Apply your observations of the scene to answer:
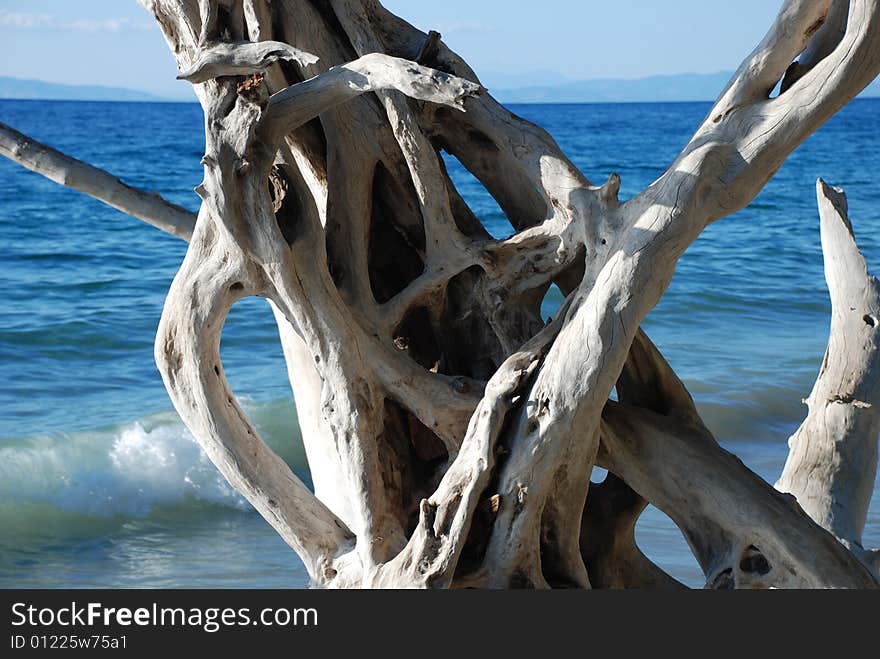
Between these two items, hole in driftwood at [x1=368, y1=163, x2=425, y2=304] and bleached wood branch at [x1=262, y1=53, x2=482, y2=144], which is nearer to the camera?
bleached wood branch at [x1=262, y1=53, x2=482, y2=144]

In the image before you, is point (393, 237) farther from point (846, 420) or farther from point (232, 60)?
point (846, 420)

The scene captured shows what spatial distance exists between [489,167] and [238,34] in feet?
2.00

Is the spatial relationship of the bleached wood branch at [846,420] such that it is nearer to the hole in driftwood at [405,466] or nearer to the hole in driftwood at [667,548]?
the hole in driftwood at [405,466]

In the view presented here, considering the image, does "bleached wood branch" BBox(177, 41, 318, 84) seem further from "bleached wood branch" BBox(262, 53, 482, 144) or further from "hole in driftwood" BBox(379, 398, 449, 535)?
"hole in driftwood" BBox(379, 398, 449, 535)

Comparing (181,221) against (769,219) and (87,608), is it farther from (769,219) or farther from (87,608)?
(769,219)

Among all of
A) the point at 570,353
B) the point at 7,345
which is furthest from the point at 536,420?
the point at 7,345

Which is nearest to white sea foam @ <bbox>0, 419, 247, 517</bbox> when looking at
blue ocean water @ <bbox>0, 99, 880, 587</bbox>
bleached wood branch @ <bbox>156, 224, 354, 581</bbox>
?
blue ocean water @ <bbox>0, 99, 880, 587</bbox>

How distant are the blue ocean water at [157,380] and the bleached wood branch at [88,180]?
5.79 feet

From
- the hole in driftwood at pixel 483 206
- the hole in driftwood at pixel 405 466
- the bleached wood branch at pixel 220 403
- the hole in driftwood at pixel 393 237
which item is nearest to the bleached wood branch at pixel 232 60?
the bleached wood branch at pixel 220 403

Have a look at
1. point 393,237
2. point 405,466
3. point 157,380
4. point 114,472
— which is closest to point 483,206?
point 157,380

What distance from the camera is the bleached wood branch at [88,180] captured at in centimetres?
274

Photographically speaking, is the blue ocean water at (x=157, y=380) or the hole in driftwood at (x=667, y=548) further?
the blue ocean water at (x=157, y=380)

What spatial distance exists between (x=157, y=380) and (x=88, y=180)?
176 inches

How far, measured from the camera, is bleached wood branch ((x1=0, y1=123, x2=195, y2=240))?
2.74m
